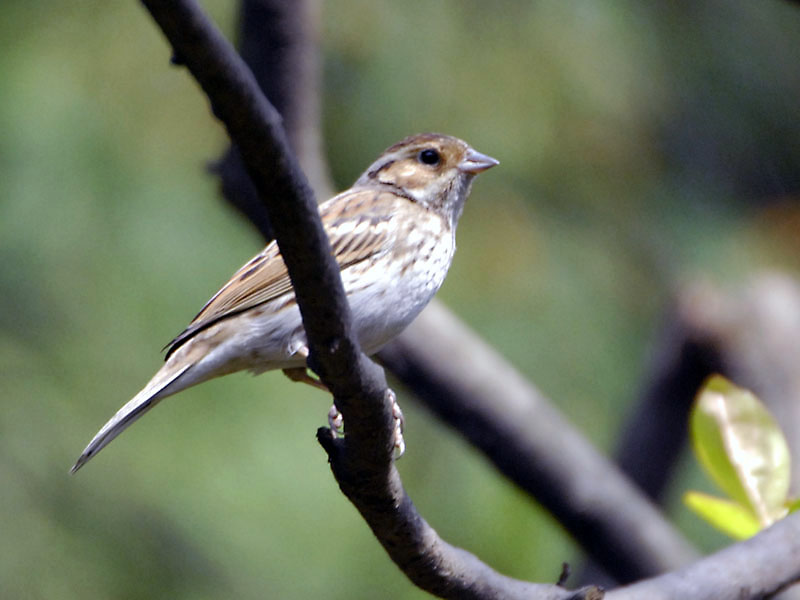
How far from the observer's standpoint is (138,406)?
270 centimetres

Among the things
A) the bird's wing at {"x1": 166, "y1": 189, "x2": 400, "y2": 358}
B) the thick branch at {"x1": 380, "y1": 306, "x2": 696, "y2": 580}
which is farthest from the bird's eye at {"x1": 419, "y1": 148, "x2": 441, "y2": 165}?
the thick branch at {"x1": 380, "y1": 306, "x2": 696, "y2": 580}

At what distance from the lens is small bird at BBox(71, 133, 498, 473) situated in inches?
110

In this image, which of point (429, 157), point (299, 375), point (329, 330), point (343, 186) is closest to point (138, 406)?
point (299, 375)

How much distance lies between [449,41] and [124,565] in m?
2.38

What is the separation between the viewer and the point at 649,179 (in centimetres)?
477

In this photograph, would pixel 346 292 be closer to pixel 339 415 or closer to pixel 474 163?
pixel 339 415

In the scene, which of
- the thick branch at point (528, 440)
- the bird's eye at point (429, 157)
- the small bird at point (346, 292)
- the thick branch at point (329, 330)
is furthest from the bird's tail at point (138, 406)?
the thick branch at point (528, 440)

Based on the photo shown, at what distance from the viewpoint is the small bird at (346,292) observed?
280cm

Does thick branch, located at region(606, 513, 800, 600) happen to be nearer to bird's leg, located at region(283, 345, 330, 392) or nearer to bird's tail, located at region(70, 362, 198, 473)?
bird's leg, located at region(283, 345, 330, 392)

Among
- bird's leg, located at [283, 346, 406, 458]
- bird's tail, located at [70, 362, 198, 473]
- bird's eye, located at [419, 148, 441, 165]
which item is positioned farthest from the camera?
bird's eye, located at [419, 148, 441, 165]

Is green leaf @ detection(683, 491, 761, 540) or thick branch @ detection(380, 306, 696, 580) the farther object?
thick branch @ detection(380, 306, 696, 580)

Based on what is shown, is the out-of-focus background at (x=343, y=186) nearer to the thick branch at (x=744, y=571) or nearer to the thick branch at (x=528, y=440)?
the thick branch at (x=528, y=440)

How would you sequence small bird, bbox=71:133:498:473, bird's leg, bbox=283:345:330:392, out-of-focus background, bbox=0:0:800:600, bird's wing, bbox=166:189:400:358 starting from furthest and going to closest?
out-of-focus background, bbox=0:0:800:600 → bird's leg, bbox=283:345:330:392 → bird's wing, bbox=166:189:400:358 → small bird, bbox=71:133:498:473

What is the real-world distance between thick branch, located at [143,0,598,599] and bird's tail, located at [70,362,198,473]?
0.78 metres
